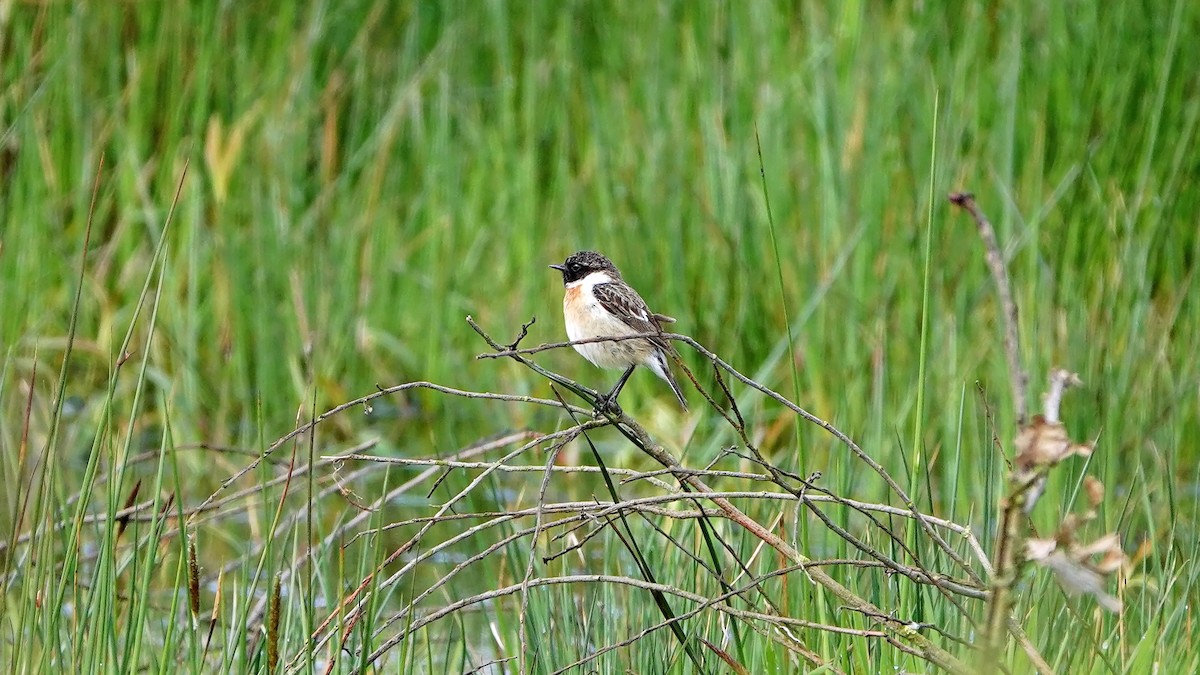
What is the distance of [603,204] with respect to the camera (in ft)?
21.2

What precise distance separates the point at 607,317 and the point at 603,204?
6.38 feet

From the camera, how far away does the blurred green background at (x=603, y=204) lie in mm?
5715

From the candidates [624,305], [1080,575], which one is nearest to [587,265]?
[624,305]

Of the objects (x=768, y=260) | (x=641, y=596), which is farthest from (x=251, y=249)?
(x=641, y=596)

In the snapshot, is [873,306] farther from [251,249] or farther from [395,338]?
[251,249]

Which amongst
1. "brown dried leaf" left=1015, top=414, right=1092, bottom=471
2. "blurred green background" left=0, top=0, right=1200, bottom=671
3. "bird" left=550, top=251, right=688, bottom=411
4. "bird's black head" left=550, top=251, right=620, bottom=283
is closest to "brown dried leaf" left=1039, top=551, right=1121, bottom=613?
"brown dried leaf" left=1015, top=414, right=1092, bottom=471

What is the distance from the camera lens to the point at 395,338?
22.2 ft

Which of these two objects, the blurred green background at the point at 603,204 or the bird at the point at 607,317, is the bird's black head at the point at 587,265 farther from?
the blurred green background at the point at 603,204

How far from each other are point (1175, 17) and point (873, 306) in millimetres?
1436

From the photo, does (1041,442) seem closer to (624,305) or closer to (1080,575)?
(1080,575)

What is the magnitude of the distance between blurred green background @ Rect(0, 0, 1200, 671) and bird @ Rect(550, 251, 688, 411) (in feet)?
3.08

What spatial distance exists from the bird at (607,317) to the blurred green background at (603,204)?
94cm

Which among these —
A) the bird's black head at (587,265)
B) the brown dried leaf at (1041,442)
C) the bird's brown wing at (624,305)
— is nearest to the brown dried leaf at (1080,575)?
the brown dried leaf at (1041,442)

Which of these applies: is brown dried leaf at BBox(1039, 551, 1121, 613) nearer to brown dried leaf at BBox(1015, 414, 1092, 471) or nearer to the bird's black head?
brown dried leaf at BBox(1015, 414, 1092, 471)
